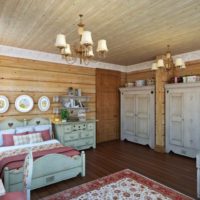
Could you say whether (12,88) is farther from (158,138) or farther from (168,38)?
(158,138)

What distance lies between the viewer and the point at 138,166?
3.91m

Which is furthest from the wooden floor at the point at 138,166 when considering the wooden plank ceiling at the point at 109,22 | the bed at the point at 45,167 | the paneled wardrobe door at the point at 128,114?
the wooden plank ceiling at the point at 109,22

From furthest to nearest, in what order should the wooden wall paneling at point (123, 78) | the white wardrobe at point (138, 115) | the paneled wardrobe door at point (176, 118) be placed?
the wooden wall paneling at point (123, 78) → the white wardrobe at point (138, 115) → the paneled wardrobe door at point (176, 118)

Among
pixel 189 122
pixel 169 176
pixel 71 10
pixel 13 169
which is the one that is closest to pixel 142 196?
pixel 169 176

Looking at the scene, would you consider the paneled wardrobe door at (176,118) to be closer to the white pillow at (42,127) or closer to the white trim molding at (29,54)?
the white trim molding at (29,54)

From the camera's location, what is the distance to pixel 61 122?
478cm

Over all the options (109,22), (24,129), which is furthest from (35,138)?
(109,22)

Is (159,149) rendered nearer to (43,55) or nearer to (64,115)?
(64,115)

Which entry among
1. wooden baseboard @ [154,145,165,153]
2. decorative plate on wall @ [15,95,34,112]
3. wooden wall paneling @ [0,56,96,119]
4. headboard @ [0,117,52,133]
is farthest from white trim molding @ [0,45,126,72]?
wooden baseboard @ [154,145,165,153]

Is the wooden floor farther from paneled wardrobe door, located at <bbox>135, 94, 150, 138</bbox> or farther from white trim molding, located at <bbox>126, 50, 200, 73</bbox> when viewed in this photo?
white trim molding, located at <bbox>126, 50, 200, 73</bbox>

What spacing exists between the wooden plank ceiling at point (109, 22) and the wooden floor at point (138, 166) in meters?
2.79

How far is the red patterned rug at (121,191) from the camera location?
2654 mm

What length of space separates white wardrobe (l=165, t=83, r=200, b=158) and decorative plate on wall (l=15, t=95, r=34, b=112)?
3725mm

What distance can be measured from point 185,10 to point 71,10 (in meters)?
1.67
